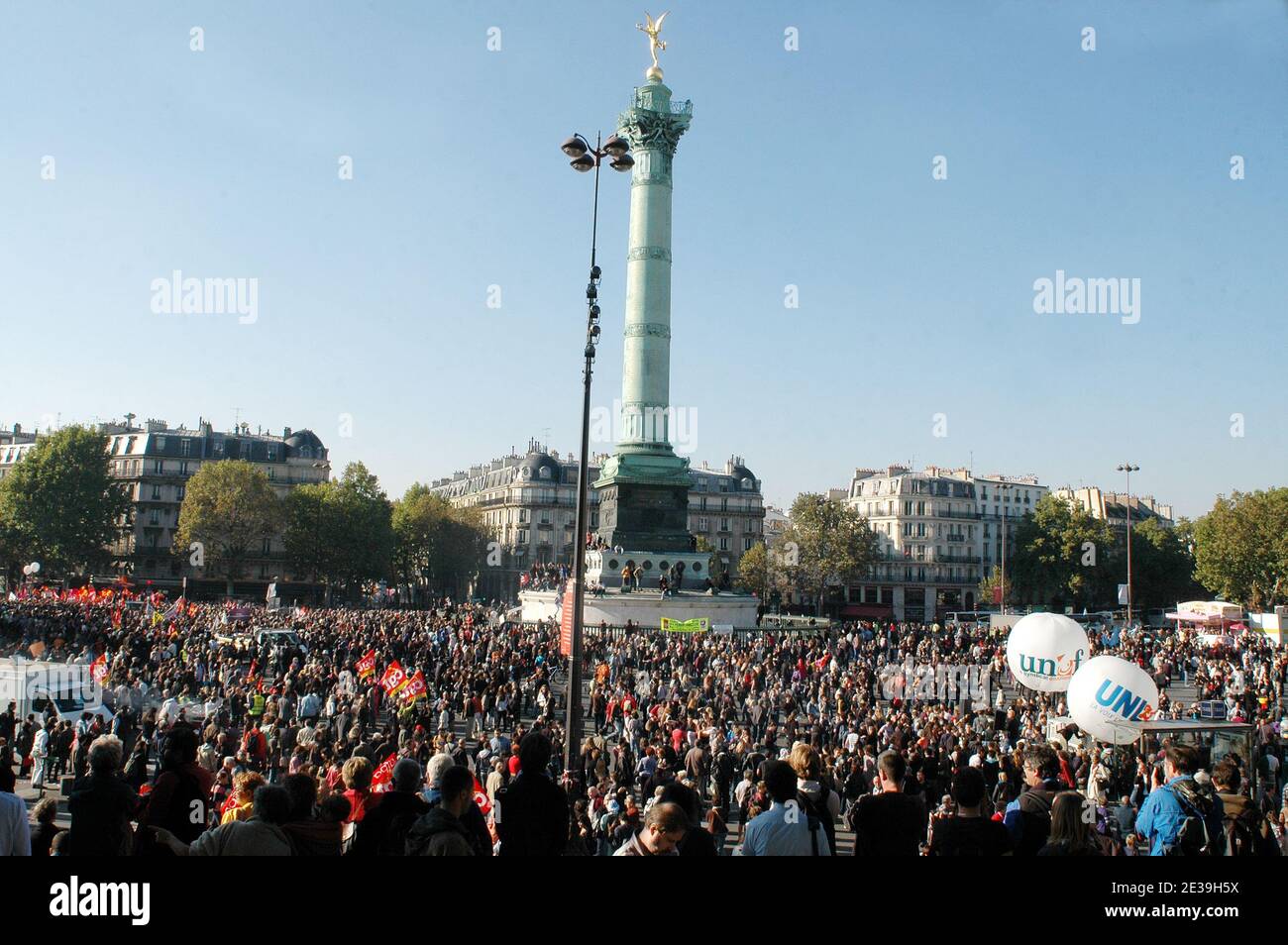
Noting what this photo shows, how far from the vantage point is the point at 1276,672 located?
98.2ft

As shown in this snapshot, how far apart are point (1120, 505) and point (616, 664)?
87691 mm

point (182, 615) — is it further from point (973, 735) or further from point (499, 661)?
point (973, 735)

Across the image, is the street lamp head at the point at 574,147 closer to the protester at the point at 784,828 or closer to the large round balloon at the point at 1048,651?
the protester at the point at 784,828

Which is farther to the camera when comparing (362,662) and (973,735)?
(362,662)

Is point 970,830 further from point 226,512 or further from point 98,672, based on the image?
point 226,512

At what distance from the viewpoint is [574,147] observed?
518 inches

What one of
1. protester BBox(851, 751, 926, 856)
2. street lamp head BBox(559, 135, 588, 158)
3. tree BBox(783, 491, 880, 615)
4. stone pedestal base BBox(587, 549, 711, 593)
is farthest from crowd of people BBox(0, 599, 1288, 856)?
tree BBox(783, 491, 880, 615)

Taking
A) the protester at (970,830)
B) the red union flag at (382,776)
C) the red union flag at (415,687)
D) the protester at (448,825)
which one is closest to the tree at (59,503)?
the red union flag at (415,687)

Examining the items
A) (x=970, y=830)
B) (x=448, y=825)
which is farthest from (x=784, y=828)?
(x=448, y=825)

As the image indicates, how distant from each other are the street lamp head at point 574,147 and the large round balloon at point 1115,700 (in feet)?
33.6

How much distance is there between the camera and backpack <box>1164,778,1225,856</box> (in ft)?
20.5

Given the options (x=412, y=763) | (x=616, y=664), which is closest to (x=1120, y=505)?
(x=616, y=664)

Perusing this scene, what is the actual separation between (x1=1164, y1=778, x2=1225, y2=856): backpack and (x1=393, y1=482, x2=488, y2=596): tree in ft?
265
